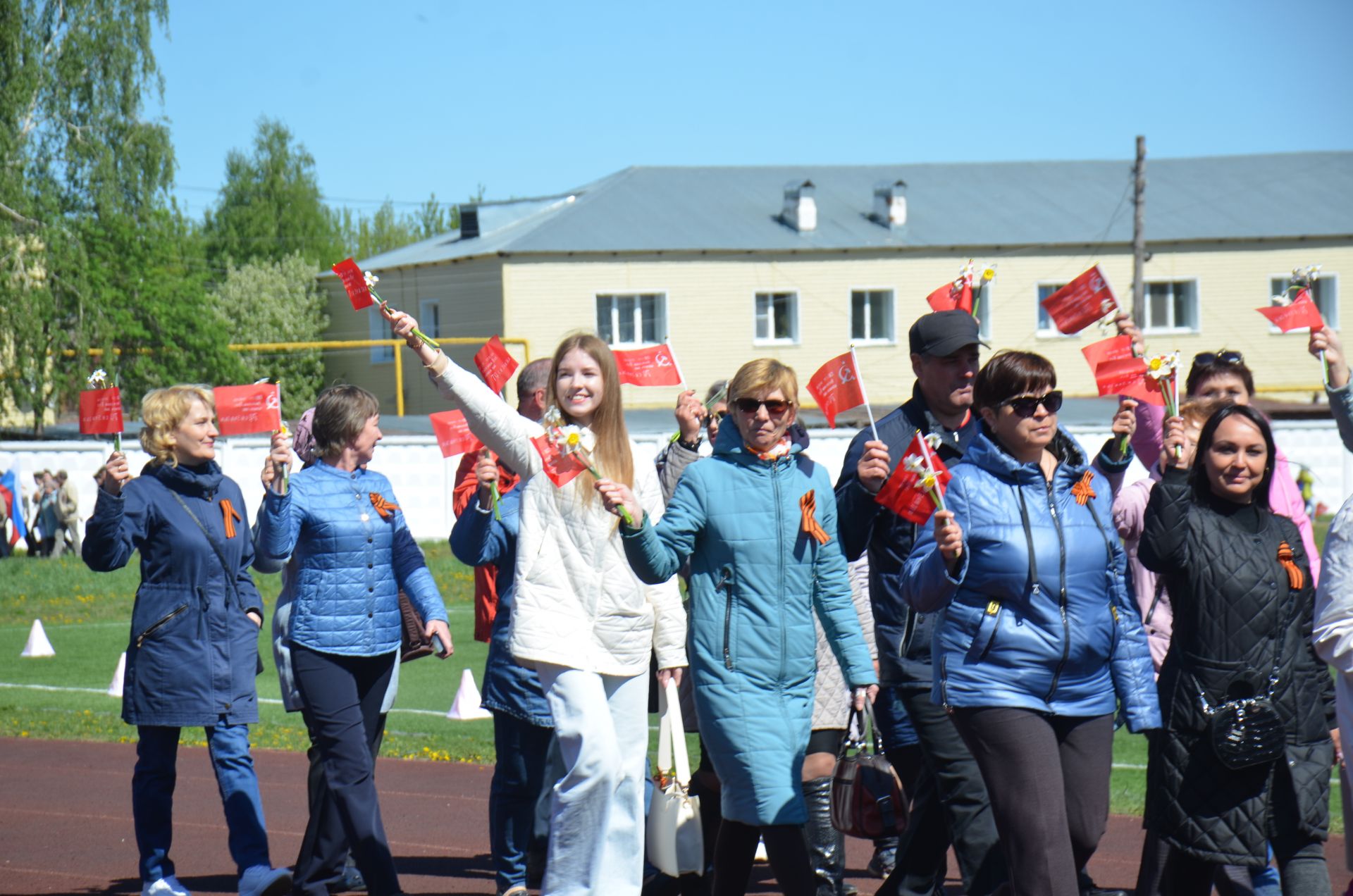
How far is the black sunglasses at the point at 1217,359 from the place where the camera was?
6.56 meters

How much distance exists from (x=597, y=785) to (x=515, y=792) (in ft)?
3.06

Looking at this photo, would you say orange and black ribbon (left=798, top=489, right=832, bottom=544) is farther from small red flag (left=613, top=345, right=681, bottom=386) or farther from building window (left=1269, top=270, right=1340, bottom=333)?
building window (left=1269, top=270, right=1340, bottom=333)

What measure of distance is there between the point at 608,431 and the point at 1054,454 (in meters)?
1.48

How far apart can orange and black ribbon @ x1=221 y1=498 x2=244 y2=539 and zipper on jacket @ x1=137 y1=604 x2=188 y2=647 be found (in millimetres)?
343

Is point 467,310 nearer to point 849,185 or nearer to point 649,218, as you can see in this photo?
point 649,218

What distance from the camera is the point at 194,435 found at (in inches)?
254

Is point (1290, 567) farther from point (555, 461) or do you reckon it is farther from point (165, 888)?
point (165, 888)

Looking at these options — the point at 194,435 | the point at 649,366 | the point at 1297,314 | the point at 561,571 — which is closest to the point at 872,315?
the point at 649,366

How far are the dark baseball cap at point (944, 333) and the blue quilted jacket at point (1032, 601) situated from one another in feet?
2.55

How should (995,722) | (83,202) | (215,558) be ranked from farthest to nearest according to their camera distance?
(83,202) → (215,558) → (995,722)

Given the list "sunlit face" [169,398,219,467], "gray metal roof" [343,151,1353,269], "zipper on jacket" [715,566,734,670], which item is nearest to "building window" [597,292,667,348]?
"gray metal roof" [343,151,1353,269]

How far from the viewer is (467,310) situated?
44.7 metres

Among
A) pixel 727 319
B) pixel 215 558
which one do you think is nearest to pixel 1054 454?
pixel 215 558

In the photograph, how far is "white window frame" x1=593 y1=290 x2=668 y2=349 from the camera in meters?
43.5
